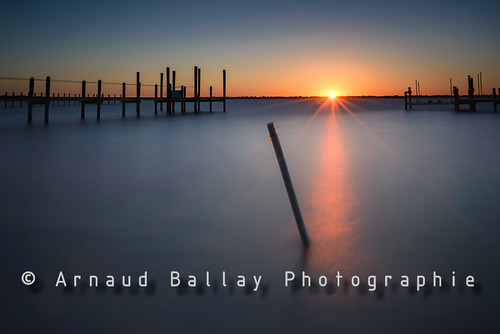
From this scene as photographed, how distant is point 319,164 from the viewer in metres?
7.75

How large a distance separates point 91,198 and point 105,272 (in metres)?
2.44

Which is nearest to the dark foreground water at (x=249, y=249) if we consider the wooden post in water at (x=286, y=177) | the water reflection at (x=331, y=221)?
the water reflection at (x=331, y=221)

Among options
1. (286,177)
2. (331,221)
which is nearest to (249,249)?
(286,177)

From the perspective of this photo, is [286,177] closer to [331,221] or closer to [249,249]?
[249,249]

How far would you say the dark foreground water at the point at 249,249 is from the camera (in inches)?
84.7

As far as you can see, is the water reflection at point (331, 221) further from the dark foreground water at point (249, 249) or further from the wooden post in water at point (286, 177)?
the wooden post in water at point (286, 177)

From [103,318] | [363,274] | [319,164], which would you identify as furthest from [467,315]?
[319,164]

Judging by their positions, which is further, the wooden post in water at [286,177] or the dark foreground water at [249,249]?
the wooden post in water at [286,177]

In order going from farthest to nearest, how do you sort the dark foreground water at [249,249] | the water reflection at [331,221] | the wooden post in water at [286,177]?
the water reflection at [331,221], the wooden post in water at [286,177], the dark foreground water at [249,249]

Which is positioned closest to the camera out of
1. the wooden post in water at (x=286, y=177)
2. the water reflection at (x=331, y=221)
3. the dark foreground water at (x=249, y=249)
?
the dark foreground water at (x=249, y=249)

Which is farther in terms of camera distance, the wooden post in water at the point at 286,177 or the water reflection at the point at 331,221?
the water reflection at the point at 331,221

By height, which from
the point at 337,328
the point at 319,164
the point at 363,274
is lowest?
the point at 337,328

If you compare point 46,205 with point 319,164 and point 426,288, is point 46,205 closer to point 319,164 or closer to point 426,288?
point 426,288

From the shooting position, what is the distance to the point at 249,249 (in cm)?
319
